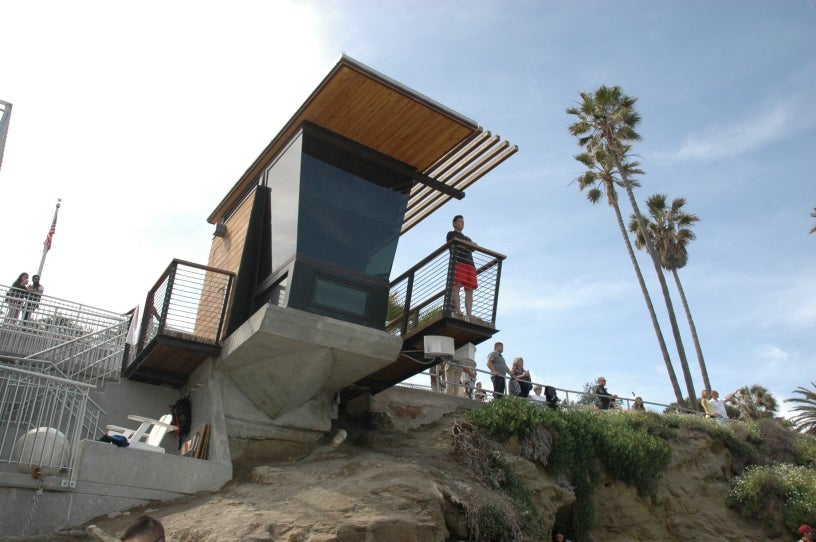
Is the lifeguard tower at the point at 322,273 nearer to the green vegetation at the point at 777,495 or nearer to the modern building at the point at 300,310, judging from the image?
the modern building at the point at 300,310

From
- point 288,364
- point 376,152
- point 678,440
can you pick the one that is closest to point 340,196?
point 376,152

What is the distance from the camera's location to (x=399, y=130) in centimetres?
1361

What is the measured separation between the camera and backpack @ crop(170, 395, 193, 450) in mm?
13703

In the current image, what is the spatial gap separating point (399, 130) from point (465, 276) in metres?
2.93

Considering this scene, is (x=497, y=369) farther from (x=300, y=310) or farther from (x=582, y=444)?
(x=300, y=310)

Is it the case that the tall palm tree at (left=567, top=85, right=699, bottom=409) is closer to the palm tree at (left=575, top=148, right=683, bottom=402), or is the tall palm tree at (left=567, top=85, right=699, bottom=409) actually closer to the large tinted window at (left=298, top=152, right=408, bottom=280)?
the palm tree at (left=575, top=148, right=683, bottom=402)

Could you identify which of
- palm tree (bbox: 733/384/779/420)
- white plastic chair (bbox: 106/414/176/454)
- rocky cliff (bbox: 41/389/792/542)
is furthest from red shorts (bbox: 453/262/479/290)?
palm tree (bbox: 733/384/779/420)

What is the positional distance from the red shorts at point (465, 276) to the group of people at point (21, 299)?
7.94 meters

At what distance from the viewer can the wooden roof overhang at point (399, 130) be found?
12.6 metres

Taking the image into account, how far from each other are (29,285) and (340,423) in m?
7.67

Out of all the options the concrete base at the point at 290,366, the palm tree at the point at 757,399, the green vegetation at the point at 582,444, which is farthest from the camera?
the palm tree at the point at 757,399

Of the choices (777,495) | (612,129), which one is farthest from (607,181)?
(777,495)

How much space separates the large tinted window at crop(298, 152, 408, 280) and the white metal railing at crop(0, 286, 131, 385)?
408 cm

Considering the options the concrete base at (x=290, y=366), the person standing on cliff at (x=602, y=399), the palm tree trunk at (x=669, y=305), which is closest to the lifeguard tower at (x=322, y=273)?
the concrete base at (x=290, y=366)
